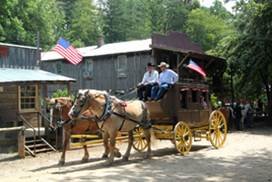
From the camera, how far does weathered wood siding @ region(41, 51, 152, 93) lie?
3266cm

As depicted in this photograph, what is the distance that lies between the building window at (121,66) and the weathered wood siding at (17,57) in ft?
30.8

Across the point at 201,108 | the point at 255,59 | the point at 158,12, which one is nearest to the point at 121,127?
the point at 201,108

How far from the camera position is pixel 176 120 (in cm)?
1600

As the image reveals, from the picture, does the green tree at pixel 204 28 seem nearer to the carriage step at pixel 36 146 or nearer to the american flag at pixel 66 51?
the american flag at pixel 66 51

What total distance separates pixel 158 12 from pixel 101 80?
52310mm

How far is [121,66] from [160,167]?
20891 mm

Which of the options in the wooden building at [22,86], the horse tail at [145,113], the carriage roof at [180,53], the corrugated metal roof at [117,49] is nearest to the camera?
the horse tail at [145,113]

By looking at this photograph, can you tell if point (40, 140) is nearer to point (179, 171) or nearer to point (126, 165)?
point (126, 165)

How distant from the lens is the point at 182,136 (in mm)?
15680

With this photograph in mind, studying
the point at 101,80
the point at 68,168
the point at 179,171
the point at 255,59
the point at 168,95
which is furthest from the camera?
the point at 101,80

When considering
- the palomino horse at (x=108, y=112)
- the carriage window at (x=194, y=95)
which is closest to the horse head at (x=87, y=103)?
the palomino horse at (x=108, y=112)

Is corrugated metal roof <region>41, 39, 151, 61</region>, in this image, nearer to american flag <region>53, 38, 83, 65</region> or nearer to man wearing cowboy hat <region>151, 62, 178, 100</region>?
american flag <region>53, 38, 83, 65</region>

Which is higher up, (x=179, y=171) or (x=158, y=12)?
(x=158, y=12)

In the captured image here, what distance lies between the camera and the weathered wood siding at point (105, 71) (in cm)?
3266
